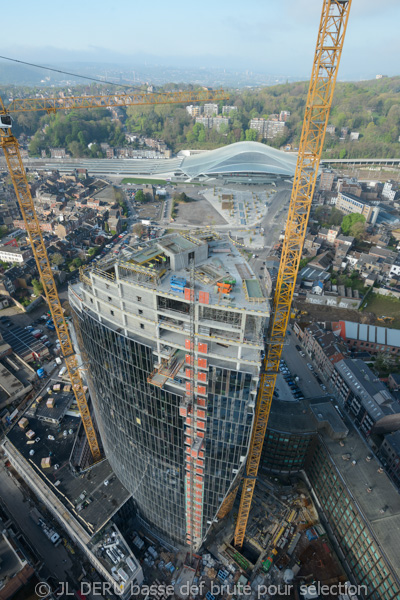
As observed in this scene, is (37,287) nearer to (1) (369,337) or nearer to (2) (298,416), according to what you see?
(2) (298,416)

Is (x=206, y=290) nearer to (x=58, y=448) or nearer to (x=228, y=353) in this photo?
(x=228, y=353)

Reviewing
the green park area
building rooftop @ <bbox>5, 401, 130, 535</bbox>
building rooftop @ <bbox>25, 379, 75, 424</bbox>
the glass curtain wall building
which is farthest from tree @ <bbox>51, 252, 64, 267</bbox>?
the green park area

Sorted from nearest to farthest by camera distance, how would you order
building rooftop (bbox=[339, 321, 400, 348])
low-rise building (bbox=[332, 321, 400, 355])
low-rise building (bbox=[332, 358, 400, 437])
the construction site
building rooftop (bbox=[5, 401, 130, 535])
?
the construction site < building rooftop (bbox=[5, 401, 130, 535]) < low-rise building (bbox=[332, 358, 400, 437]) < low-rise building (bbox=[332, 321, 400, 355]) < building rooftop (bbox=[339, 321, 400, 348])

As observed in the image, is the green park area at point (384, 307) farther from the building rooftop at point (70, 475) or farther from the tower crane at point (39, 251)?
the tower crane at point (39, 251)

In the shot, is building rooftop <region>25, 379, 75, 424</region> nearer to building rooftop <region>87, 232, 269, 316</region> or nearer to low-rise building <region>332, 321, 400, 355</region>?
building rooftop <region>87, 232, 269, 316</region>

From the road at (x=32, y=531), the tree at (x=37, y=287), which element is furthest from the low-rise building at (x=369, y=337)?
the tree at (x=37, y=287)

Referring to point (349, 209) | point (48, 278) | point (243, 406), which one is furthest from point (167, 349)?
point (349, 209)

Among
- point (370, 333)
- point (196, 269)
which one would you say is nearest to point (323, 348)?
Result: point (370, 333)
